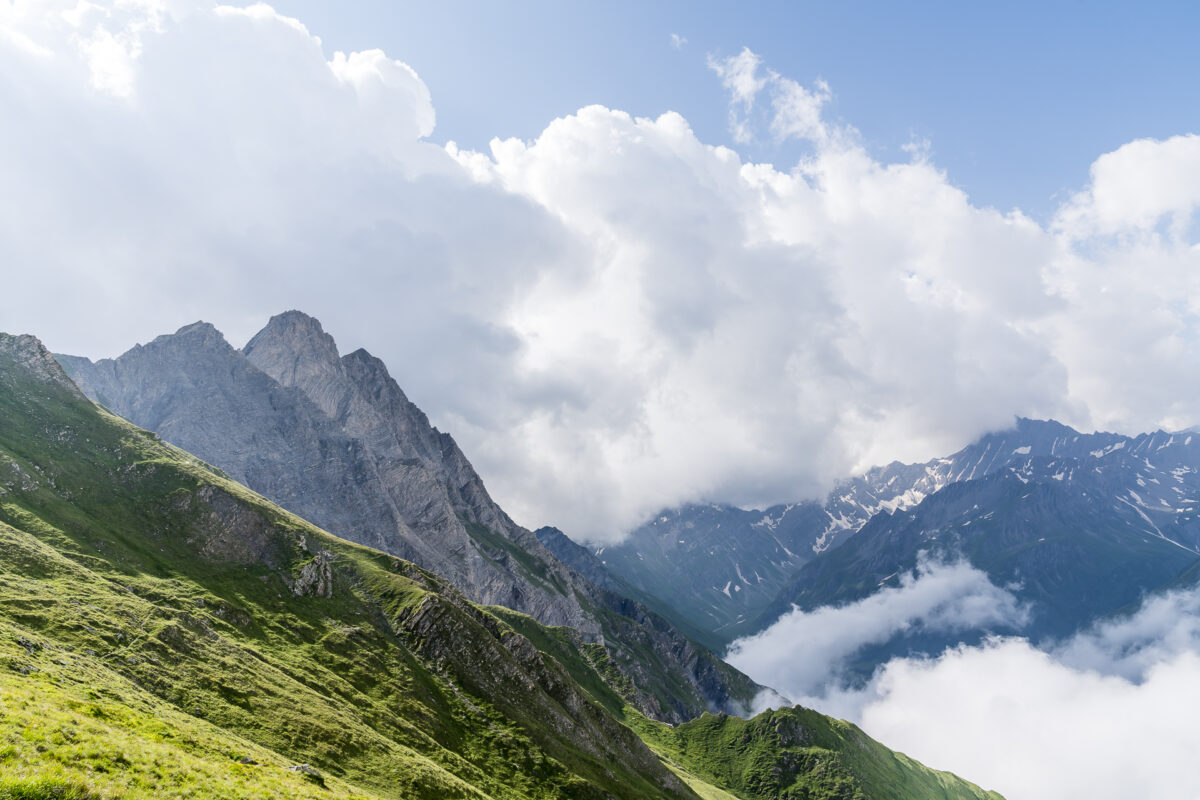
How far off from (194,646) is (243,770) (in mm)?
53722

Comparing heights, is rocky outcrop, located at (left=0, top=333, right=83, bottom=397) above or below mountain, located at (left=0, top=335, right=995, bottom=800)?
above

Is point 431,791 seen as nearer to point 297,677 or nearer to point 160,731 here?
point 297,677

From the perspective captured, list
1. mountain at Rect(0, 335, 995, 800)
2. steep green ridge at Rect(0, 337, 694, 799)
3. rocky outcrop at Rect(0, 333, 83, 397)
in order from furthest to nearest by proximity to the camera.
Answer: rocky outcrop at Rect(0, 333, 83, 397) < steep green ridge at Rect(0, 337, 694, 799) < mountain at Rect(0, 335, 995, 800)

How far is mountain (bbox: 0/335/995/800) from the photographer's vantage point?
4516 cm

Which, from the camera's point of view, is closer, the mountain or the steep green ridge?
the mountain

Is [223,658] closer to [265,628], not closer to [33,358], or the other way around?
[265,628]

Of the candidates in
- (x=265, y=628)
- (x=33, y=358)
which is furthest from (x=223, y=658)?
(x=33, y=358)

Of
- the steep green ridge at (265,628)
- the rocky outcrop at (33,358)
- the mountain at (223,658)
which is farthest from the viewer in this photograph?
the rocky outcrop at (33,358)

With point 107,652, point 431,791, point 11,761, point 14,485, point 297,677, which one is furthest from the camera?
point 14,485

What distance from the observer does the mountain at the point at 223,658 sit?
45156mm

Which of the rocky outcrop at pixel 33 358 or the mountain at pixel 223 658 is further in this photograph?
the rocky outcrop at pixel 33 358

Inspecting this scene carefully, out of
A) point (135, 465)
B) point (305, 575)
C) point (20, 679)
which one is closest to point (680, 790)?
point (305, 575)

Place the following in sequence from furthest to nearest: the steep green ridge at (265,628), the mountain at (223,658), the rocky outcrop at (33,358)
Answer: the rocky outcrop at (33,358) < the steep green ridge at (265,628) < the mountain at (223,658)

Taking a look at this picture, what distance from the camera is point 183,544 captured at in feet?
450
